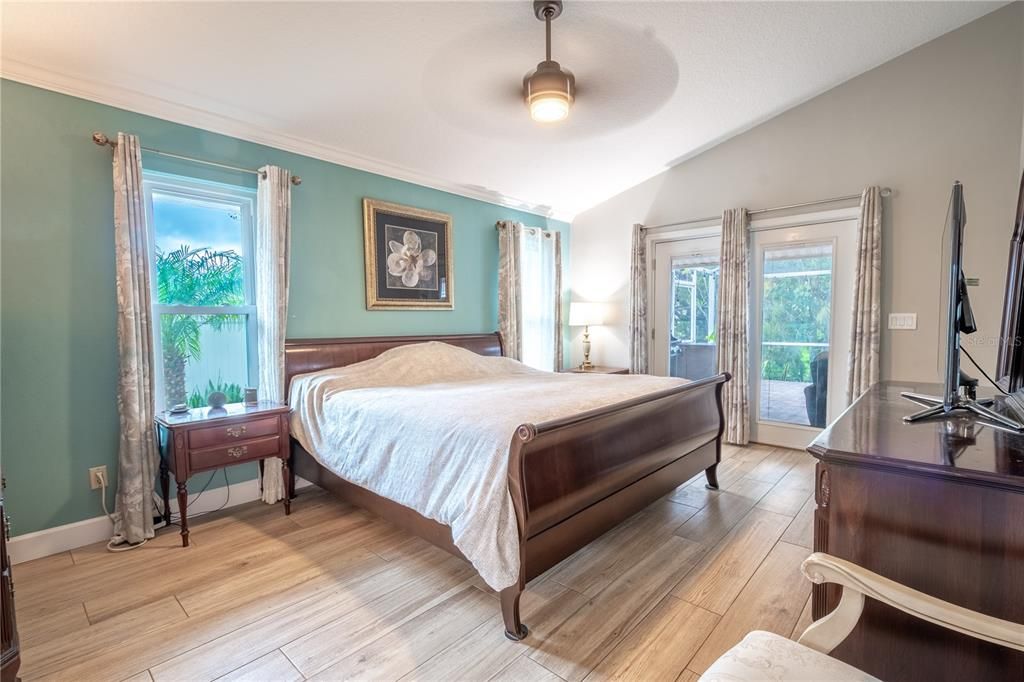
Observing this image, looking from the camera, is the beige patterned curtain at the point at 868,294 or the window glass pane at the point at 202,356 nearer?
the window glass pane at the point at 202,356

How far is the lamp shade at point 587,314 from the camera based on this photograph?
524 centimetres

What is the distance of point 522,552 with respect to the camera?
175 cm

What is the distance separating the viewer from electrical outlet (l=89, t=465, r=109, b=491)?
255cm

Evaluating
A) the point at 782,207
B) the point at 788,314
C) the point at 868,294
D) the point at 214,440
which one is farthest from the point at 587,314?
the point at 214,440

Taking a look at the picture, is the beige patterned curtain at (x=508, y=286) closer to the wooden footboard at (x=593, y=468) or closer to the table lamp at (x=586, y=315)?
the table lamp at (x=586, y=315)

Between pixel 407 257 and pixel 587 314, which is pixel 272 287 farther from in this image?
pixel 587 314

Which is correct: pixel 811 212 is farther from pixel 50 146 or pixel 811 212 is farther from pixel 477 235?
pixel 50 146

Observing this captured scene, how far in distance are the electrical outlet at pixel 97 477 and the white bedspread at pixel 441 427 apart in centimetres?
98

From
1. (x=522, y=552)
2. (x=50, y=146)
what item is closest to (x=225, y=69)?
(x=50, y=146)

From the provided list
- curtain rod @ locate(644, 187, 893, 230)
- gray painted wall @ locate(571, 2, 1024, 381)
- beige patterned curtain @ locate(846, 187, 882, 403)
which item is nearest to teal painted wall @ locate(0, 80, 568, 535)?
curtain rod @ locate(644, 187, 893, 230)

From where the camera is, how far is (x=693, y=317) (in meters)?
4.87

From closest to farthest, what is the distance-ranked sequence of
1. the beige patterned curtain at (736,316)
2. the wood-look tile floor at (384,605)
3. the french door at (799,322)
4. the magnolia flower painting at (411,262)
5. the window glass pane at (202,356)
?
the wood-look tile floor at (384,605) → the window glass pane at (202,356) → the magnolia flower painting at (411,262) → the french door at (799,322) → the beige patterned curtain at (736,316)

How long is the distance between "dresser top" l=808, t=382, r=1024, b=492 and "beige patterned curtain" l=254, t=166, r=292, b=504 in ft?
9.85

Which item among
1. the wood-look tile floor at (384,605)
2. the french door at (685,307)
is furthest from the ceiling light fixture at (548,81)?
the french door at (685,307)
